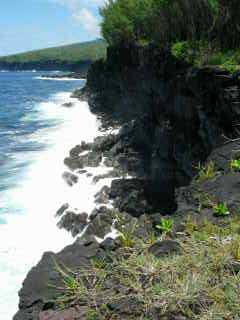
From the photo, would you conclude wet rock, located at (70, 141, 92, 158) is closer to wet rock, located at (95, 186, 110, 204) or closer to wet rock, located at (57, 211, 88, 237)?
wet rock, located at (95, 186, 110, 204)

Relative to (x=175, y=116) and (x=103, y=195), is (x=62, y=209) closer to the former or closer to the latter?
(x=103, y=195)

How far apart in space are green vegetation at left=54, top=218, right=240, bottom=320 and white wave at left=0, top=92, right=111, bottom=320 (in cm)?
828

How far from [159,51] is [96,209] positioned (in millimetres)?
13501

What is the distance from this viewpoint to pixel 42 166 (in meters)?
28.3

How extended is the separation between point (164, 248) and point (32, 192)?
1872cm

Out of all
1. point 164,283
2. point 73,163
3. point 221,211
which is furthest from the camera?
point 73,163

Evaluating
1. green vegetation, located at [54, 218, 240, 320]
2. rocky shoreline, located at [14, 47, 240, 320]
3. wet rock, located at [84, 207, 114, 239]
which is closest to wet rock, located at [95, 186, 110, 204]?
rocky shoreline, located at [14, 47, 240, 320]

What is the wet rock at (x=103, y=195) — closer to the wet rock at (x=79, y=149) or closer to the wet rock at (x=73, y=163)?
the wet rock at (x=73, y=163)

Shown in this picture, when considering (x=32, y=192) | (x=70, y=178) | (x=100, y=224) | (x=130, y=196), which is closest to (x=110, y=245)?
(x=100, y=224)

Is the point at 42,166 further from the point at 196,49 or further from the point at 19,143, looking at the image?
the point at 196,49

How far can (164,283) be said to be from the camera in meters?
4.86

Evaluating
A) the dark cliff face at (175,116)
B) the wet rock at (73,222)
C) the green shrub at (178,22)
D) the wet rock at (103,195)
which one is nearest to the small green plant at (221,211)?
the dark cliff face at (175,116)

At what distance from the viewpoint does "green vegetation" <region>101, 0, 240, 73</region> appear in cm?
2097

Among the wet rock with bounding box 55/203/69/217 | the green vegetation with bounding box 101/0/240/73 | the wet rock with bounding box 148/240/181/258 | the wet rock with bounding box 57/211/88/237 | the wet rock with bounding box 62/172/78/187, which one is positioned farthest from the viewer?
the wet rock with bounding box 62/172/78/187
